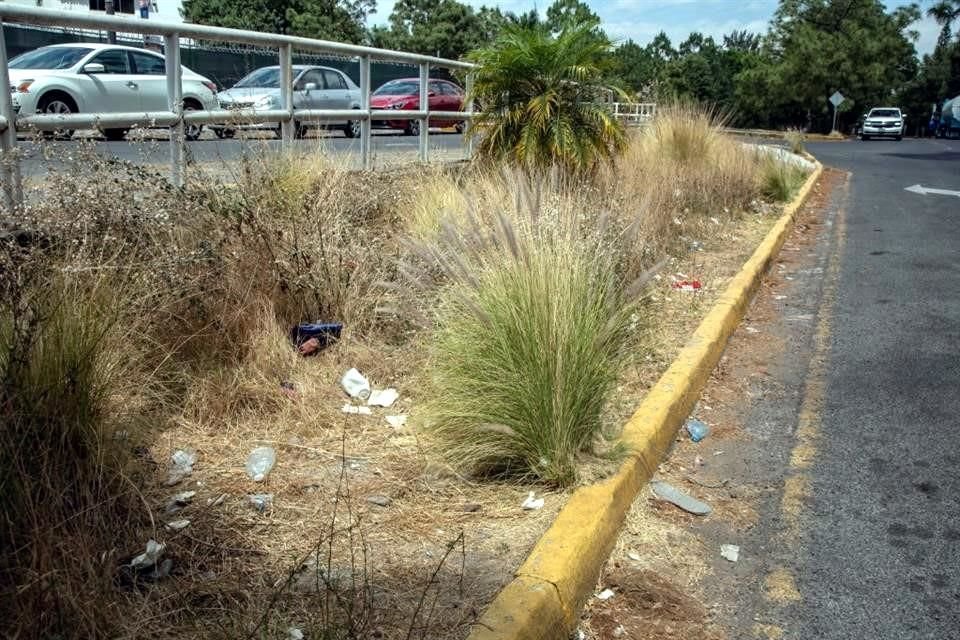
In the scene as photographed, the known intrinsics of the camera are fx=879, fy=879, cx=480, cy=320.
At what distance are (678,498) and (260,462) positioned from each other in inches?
72.9

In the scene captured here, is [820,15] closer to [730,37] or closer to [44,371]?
[730,37]

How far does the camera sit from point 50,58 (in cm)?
976

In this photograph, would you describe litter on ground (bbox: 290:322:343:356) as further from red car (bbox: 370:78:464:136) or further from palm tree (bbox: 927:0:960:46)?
palm tree (bbox: 927:0:960:46)

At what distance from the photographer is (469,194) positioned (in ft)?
23.8

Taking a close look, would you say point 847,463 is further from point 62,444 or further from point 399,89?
point 399,89

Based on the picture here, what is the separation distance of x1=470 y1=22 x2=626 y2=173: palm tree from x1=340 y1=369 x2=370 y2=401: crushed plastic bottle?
185 inches

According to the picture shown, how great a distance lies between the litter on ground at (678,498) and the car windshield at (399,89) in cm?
1444

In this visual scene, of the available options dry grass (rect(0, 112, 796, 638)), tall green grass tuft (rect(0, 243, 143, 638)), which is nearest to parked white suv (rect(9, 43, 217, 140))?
dry grass (rect(0, 112, 796, 638))

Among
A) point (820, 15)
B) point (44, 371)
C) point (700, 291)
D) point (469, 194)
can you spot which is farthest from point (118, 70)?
point (820, 15)

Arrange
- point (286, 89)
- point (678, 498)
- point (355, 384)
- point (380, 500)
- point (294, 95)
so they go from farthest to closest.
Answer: point (294, 95)
point (286, 89)
point (355, 384)
point (678, 498)
point (380, 500)

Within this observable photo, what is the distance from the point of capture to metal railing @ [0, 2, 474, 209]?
4930 millimetres

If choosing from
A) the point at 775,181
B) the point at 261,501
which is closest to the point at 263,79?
the point at 261,501

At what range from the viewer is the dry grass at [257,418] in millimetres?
2633

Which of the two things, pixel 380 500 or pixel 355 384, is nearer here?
pixel 380 500
